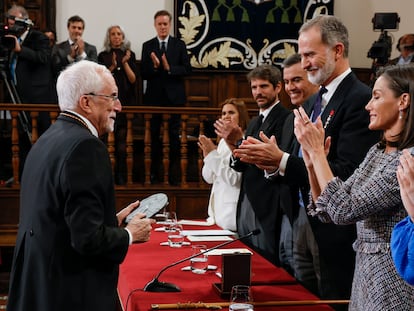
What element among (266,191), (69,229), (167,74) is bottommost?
(266,191)

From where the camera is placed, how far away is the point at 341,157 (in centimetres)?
280

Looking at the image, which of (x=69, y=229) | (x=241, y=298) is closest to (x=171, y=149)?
(x=69, y=229)

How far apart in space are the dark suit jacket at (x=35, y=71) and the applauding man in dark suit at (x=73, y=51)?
13 centimetres

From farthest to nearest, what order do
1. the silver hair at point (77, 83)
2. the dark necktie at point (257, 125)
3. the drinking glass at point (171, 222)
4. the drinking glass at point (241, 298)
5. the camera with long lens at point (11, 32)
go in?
1. the camera with long lens at point (11, 32)
2. the dark necktie at point (257, 125)
3. the drinking glass at point (171, 222)
4. the silver hair at point (77, 83)
5. the drinking glass at point (241, 298)

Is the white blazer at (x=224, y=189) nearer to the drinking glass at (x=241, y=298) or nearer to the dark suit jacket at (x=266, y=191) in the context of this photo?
the dark suit jacket at (x=266, y=191)

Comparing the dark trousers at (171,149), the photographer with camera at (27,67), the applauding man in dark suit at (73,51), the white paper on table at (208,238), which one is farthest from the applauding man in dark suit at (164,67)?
the white paper on table at (208,238)

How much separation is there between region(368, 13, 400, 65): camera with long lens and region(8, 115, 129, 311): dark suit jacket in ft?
17.5

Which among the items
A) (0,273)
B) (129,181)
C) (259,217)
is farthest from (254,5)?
(259,217)

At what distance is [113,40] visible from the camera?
277 inches

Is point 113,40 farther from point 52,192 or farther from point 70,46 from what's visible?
point 52,192

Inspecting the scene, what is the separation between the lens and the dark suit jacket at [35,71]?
6.23 m

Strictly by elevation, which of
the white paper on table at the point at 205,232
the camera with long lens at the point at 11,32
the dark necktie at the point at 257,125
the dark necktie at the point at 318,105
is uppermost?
the camera with long lens at the point at 11,32

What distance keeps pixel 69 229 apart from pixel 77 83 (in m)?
0.51

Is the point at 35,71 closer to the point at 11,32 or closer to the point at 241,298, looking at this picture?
the point at 11,32
